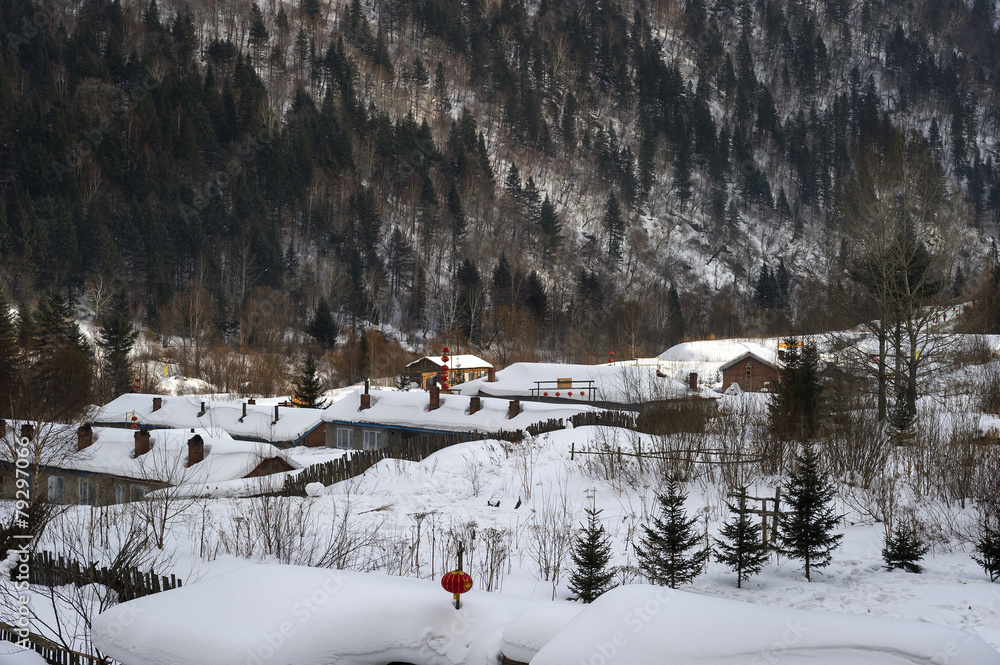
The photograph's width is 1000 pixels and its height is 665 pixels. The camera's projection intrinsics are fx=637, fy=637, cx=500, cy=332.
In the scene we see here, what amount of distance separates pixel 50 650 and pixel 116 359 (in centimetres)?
5030

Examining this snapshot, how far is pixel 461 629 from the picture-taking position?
4594mm

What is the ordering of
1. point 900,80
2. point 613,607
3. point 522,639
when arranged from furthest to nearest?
point 900,80
point 522,639
point 613,607

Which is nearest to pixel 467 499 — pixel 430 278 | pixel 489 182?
pixel 430 278

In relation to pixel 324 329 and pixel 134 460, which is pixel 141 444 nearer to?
pixel 134 460

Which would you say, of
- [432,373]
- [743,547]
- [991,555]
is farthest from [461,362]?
[991,555]

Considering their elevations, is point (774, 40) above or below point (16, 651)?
above

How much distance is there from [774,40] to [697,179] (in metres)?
62.6

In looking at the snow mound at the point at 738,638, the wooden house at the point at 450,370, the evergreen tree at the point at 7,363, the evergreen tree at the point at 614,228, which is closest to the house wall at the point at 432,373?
the wooden house at the point at 450,370

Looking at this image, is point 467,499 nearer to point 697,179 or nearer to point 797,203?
point 697,179

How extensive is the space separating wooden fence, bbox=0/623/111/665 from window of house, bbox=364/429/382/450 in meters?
26.0

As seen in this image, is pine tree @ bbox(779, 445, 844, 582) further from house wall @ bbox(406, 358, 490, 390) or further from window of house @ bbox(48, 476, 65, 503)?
house wall @ bbox(406, 358, 490, 390)

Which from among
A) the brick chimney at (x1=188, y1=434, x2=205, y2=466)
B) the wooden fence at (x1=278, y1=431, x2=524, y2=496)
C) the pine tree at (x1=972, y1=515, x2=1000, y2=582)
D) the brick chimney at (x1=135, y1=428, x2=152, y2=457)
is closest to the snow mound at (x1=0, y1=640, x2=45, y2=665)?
the wooden fence at (x1=278, y1=431, x2=524, y2=496)

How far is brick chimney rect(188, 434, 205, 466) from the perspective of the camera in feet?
77.4

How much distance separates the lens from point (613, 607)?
3.87 m
